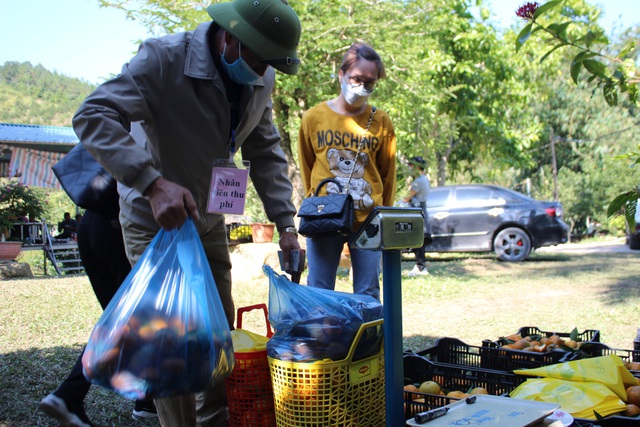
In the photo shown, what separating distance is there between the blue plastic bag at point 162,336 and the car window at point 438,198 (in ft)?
36.2

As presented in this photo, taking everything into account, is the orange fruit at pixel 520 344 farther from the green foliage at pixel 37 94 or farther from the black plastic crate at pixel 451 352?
the green foliage at pixel 37 94

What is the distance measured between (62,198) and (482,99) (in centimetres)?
2297

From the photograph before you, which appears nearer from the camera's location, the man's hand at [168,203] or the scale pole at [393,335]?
the man's hand at [168,203]

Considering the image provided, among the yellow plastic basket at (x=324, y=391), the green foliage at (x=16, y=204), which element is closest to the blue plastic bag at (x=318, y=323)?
the yellow plastic basket at (x=324, y=391)

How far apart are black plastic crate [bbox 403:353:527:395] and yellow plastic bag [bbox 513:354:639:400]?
0.55 ft

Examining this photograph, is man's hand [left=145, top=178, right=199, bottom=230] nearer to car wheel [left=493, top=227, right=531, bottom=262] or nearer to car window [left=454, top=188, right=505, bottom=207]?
car wheel [left=493, top=227, right=531, bottom=262]

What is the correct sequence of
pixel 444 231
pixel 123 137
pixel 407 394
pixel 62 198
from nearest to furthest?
pixel 123 137 → pixel 407 394 → pixel 444 231 → pixel 62 198

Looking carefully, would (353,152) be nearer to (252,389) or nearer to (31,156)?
(252,389)

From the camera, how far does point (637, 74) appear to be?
304 centimetres

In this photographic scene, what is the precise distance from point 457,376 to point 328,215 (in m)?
0.99

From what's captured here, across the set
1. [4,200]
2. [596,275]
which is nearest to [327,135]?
[596,275]

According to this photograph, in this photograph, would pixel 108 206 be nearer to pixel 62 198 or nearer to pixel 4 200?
pixel 4 200

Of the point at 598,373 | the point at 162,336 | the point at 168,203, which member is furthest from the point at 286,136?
the point at 162,336

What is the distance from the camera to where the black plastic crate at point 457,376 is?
9.18 ft
